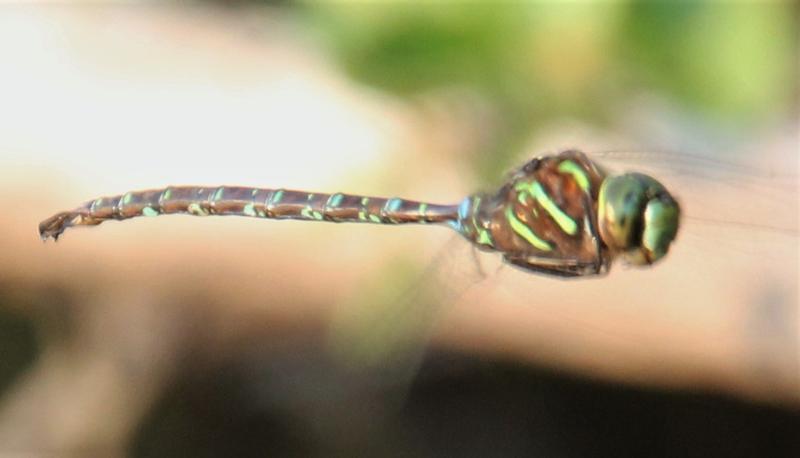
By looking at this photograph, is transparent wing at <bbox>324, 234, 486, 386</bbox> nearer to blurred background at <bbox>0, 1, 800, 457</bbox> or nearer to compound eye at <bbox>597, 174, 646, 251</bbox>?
blurred background at <bbox>0, 1, 800, 457</bbox>

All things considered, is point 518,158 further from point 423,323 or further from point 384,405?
point 384,405

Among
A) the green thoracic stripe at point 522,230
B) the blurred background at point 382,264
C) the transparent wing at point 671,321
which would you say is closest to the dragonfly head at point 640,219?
the green thoracic stripe at point 522,230

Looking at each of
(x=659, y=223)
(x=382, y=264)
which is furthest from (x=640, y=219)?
(x=382, y=264)

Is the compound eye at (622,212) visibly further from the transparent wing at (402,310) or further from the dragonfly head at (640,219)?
the transparent wing at (402,310)

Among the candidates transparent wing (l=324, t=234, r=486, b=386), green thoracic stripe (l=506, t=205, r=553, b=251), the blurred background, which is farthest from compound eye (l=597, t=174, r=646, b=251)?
the blurred background

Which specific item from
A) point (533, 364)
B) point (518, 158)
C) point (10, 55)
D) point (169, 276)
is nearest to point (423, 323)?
point (518, 158)
